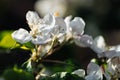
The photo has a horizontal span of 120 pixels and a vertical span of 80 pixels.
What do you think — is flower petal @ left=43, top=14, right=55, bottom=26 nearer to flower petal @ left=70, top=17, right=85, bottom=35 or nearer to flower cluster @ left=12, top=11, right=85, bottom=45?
flower cluster @ left=12, top=11, right=85, bottom=45

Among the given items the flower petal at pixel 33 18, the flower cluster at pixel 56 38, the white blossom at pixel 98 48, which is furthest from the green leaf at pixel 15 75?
the white blossom at pixel 98 48

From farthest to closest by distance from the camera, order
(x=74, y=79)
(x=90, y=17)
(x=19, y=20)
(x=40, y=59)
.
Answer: (x=19, y=20) → (x=90, y=17) → (x=40, y=59) → (x=74, y=79)

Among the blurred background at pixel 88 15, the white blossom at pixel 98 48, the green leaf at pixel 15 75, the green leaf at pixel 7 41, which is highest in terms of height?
the blurred background at pixel 88 15

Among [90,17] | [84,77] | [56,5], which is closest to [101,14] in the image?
[90,17]

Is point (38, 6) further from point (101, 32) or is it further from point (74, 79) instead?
point (74, 79)

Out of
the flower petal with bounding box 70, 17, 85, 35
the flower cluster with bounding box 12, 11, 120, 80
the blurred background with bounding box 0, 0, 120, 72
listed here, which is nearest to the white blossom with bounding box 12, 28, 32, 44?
the flower cluster with bounding box 12, 11, 120, 80

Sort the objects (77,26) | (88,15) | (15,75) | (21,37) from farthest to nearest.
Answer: (88,15) → (77,26) → (21,37) → (15,75)

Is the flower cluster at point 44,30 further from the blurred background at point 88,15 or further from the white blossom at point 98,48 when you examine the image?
the blurred background at point 88,15

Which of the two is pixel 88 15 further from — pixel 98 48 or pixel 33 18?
pixel 33 18

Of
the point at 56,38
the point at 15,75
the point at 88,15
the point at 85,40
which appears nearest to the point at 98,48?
the point at 85,40

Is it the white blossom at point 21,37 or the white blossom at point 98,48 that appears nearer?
the white blossom at point 21,37

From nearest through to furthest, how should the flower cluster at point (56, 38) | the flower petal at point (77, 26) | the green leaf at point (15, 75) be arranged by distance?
the green leaf at point (15, 75), the flower cluster at point (56, 38), the flower petal at point (77, 26)
